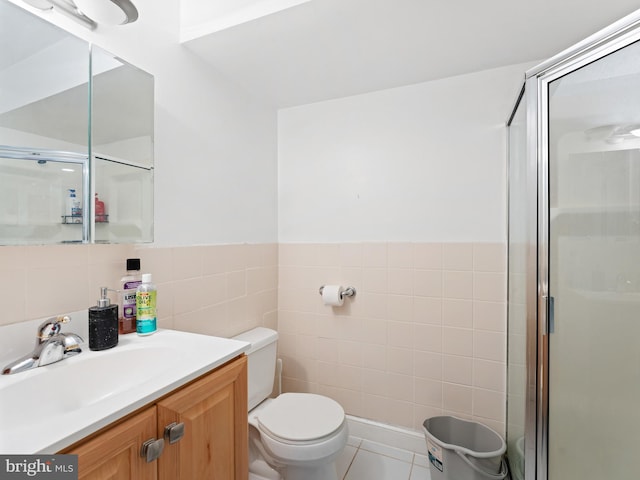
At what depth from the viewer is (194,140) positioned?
1.50 metres

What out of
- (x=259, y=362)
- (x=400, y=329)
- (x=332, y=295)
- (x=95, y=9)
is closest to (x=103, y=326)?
(x=259, y=362)

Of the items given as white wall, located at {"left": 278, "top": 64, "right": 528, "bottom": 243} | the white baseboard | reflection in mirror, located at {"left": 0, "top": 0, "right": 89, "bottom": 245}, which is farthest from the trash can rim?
reflection in mirror, located at {"left": 0, "top": 0, "right": 89, "bottom": 245}

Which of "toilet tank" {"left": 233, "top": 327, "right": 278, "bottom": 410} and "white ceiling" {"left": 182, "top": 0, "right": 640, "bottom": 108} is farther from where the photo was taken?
"toilet tank" {"left": 233, "top": 327, "right": 278, "bottom": 410}

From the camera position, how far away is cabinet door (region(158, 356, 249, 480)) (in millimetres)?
783

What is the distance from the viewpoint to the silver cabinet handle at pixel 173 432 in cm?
77

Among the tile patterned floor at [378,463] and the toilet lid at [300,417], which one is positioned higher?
the toilet lid at [300,417]

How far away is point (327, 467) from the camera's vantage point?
4.64 ft

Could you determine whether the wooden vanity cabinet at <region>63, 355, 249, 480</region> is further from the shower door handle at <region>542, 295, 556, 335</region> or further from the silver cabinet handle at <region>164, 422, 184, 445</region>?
the shower door handle at <region>542, 295, 556, 335</region>

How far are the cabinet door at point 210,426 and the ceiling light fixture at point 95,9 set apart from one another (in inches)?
44.5

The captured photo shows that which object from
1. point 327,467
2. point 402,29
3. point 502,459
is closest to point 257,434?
point 327,467

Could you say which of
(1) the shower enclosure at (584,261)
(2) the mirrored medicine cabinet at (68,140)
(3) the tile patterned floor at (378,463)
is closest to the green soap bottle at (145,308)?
(2) the mirrored medicine cabinet at (68,140)

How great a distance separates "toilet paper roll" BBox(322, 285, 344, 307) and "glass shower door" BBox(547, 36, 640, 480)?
102 centimetres

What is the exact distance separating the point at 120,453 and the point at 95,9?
1.20m

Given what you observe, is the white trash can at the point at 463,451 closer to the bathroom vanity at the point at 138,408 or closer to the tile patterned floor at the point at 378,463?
the tile patterned floor at the point at 378,463
